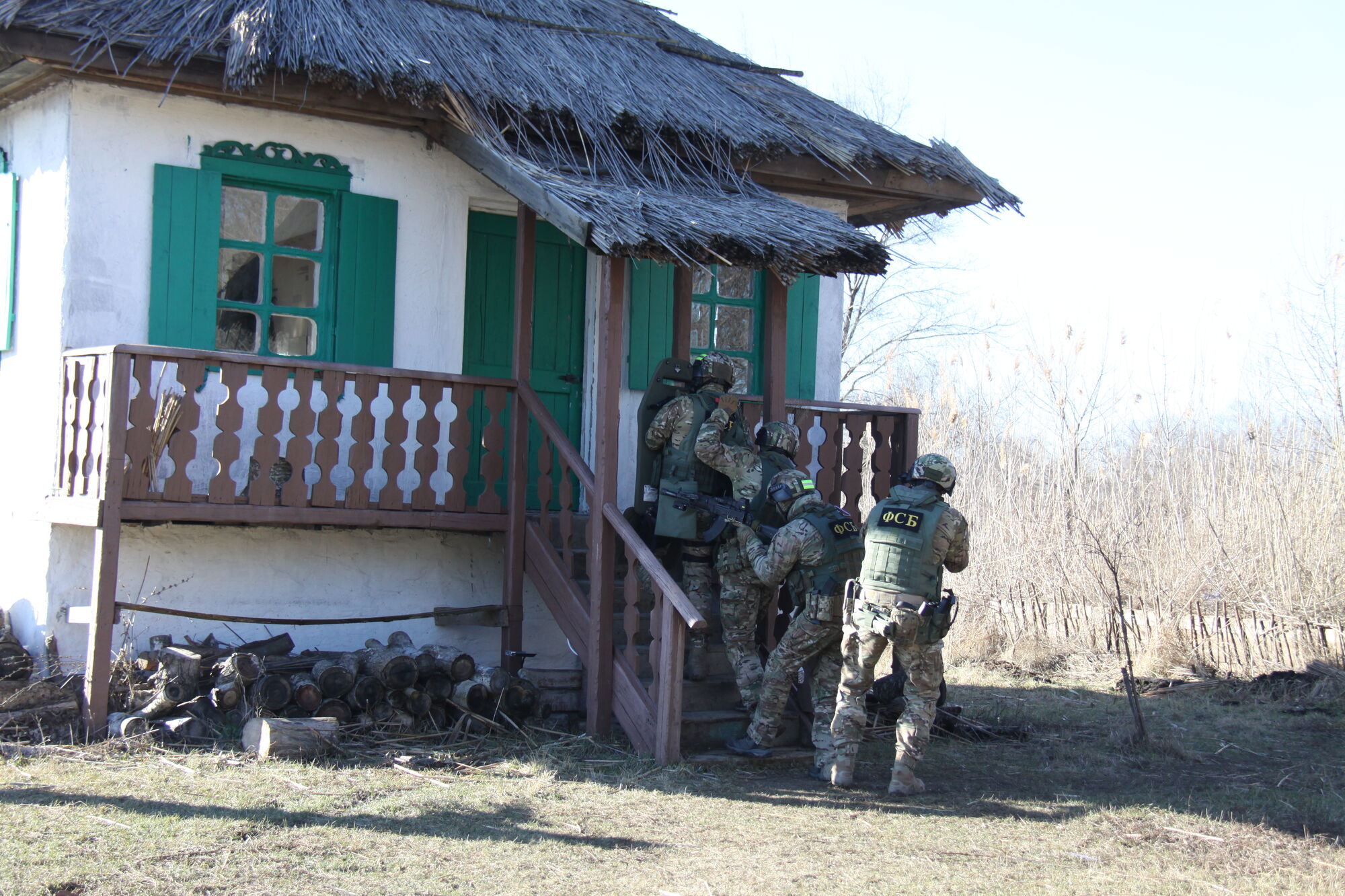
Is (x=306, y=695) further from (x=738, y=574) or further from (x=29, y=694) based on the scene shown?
(x=738, y=574)

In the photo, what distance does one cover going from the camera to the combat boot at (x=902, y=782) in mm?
6688

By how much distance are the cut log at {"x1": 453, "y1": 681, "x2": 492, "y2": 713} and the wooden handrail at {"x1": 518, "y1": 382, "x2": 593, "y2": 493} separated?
1.40 m

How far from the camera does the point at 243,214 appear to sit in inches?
324

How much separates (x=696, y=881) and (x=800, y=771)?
2.33 meters

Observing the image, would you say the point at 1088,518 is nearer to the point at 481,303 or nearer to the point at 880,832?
the point at 481,303

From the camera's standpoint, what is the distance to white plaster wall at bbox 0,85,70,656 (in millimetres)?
7691

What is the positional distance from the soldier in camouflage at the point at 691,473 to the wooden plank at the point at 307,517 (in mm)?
1354

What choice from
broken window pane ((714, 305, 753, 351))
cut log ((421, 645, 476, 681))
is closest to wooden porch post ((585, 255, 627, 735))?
cut log ((421, 645, 476, 681))

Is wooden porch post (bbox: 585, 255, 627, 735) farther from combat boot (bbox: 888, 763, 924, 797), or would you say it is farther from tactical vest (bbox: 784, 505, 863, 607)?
combat boot (bbox: 888, 763, 924, 797)

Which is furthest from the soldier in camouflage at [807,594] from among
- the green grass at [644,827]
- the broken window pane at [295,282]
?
the broken window pane at [295,282]

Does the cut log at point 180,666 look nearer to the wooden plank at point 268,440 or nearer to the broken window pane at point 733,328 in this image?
the wooden plank at point 268,440

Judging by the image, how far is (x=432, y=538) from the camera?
28.3ft

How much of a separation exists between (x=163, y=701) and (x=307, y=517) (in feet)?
4.30

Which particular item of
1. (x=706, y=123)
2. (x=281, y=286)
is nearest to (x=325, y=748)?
(x=281, y=286)
